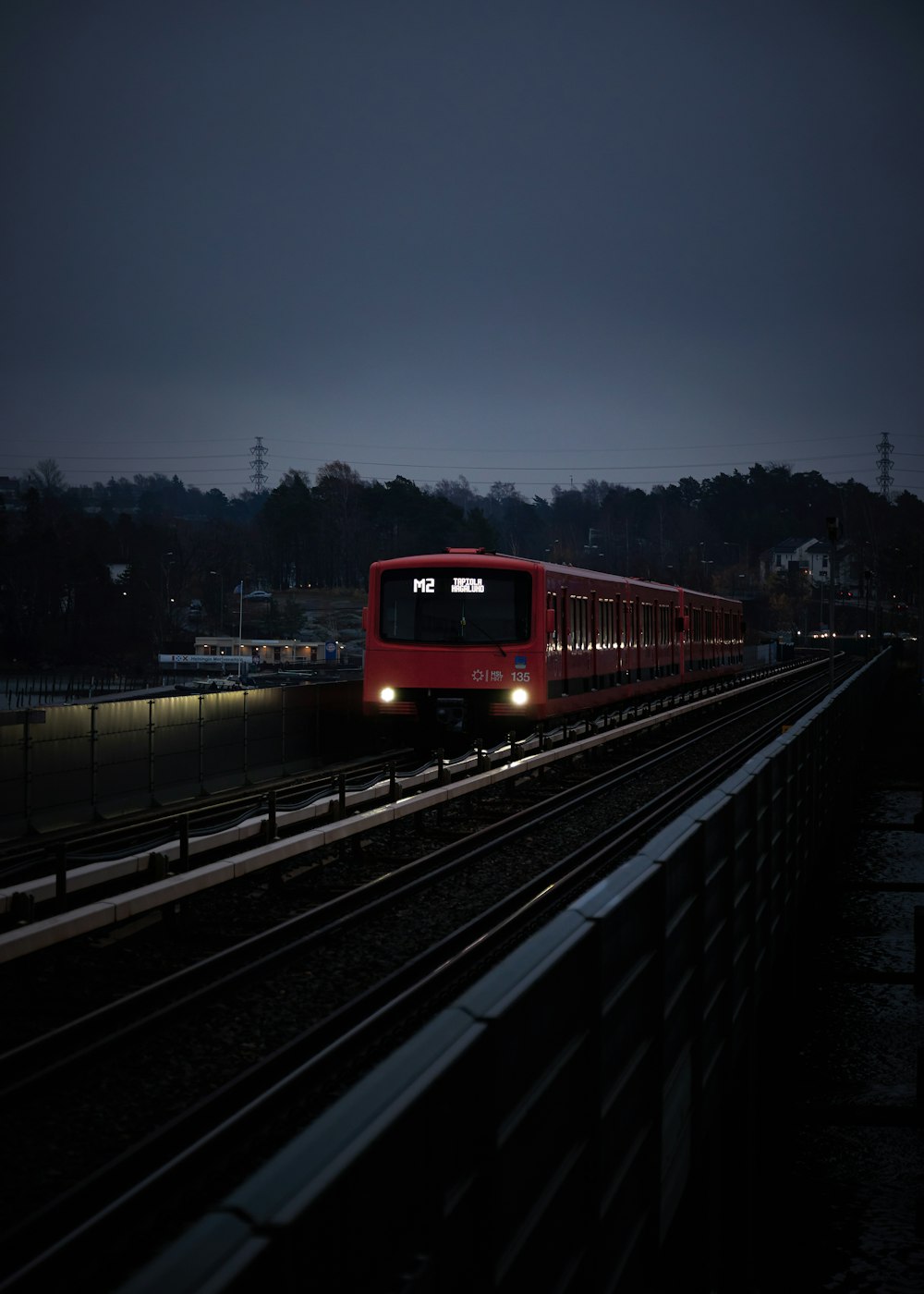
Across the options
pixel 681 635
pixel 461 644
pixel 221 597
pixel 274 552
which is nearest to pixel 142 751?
pixel 461 644

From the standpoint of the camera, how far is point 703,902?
5516mm

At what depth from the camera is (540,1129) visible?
298 centimetres

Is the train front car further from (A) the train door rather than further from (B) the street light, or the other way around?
(B) the street light

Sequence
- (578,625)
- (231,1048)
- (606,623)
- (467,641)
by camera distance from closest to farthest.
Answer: (231,1048)
(467,641)
(578,625)
(606,623)

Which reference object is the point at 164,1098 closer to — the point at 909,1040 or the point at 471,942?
the point at 471,942

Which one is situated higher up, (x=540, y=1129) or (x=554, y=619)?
(x=554, y=619)

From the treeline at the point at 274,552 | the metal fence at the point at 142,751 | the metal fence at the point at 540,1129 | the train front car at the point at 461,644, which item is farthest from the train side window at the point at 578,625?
the treeline at the point at 274,552

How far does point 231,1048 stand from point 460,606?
47.0 ft

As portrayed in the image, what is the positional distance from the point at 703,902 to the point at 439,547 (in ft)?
370

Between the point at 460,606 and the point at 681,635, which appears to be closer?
the point at 460,606

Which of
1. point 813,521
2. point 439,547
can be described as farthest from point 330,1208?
point 813,521

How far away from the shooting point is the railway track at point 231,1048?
206 inches

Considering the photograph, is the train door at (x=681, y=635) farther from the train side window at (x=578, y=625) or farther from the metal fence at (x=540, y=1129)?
the metal fence at (x=540, y=1129)

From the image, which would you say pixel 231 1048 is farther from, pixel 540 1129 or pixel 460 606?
pixel 460 606
